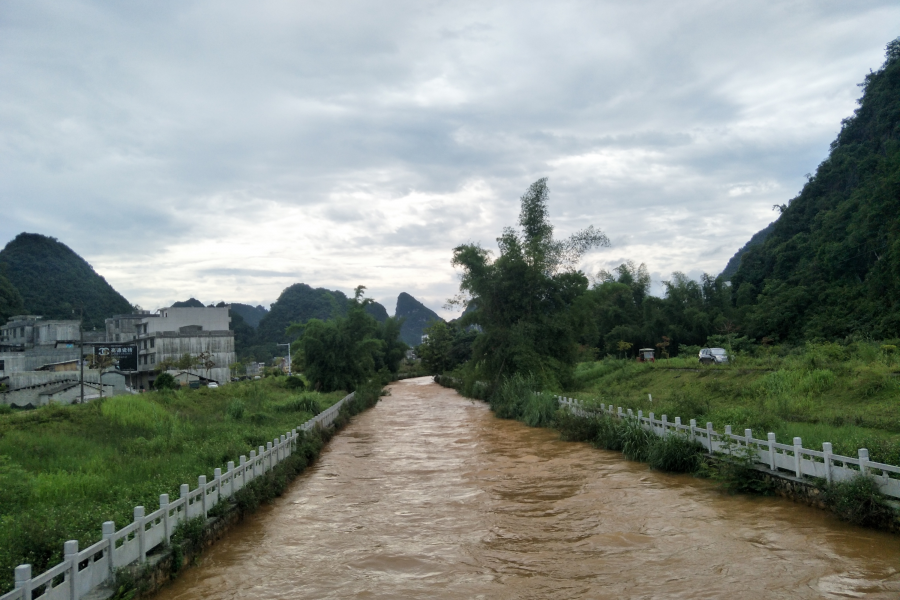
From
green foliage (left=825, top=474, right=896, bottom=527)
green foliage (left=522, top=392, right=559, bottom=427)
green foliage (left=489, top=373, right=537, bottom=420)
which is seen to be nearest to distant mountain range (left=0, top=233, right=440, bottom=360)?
green foliage (left=489, top=373, right=537, bottom=420)

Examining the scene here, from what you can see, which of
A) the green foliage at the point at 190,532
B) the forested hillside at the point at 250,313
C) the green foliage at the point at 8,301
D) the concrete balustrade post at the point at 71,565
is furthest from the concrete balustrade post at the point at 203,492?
the forested hillside at the point at 250,313

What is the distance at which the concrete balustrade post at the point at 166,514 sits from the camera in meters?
7.18

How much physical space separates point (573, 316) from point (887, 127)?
28.1 meters

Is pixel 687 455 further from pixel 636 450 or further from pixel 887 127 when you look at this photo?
pixel 887 127

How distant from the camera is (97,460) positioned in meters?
10.9

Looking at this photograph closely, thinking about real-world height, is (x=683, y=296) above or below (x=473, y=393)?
above

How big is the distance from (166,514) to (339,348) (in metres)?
27.9

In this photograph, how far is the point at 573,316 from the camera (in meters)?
29.5

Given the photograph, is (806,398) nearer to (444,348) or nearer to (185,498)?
(185,498)

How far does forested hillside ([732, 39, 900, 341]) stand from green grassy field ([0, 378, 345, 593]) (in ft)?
95.5

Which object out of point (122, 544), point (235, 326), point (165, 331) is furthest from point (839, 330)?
point (235, 326)

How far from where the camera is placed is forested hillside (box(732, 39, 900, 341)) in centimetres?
3294

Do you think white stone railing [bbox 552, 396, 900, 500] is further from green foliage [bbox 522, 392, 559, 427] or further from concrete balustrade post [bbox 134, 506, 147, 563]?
concrete balustrade post [bbox 134, 506, 147, 563]

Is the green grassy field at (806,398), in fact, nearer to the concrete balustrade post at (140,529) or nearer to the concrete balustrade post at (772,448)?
the concrete balustrade post at (772,448)
